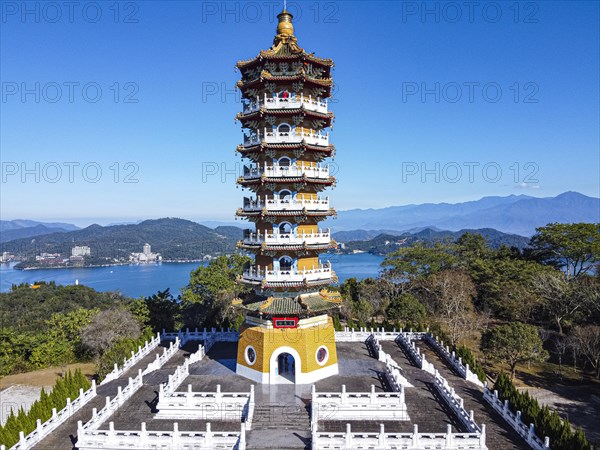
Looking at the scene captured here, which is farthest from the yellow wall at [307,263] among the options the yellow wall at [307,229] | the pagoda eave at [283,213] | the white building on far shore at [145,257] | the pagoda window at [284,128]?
the white building on far shore at [145,257]

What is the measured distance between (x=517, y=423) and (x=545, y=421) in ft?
3.82

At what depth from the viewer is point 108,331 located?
29.8 meters

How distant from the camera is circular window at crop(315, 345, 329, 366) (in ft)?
67.1

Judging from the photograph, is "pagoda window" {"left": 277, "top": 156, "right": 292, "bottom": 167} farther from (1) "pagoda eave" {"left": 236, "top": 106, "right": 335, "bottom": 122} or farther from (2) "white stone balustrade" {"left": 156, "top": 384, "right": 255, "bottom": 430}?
(2) "white stone balustrade" {"left": 156, "top": 384, "right": 255, "bottom": 430}

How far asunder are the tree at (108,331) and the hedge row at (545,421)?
24314 millimetres

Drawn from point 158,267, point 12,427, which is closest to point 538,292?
point 12,427

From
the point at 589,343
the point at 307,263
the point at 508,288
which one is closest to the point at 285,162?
the point at 307,263

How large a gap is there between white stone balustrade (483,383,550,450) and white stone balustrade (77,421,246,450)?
10742mm

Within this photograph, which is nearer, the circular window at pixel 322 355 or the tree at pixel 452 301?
the circular window at pixel 322 355

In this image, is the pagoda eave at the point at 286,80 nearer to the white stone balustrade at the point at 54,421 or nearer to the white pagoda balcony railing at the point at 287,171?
the white pagoda balcony railing at the point at 287,171

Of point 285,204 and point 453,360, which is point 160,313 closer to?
point 285,204

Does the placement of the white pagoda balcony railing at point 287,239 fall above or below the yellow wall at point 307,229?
below

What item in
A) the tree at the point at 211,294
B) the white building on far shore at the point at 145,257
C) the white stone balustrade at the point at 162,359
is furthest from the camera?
the white building on far shore at the point at 145,257

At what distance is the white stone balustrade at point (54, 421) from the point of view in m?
15.1
